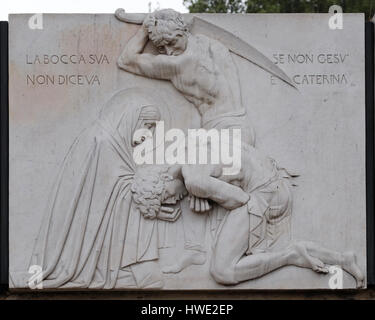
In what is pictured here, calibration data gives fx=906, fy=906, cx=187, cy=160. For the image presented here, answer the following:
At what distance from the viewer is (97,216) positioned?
8.93 meters

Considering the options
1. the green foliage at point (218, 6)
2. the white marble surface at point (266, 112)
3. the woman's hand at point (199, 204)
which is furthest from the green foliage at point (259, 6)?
the woman's hand at point (199, 204)

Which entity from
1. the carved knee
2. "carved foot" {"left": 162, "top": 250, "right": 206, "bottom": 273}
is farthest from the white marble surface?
the carved knee

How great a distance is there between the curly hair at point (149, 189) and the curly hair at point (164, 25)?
4.26ft

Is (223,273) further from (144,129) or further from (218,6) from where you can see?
(218,6)

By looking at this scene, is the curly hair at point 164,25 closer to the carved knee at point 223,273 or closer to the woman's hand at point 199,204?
the woman's hand at point 199,204

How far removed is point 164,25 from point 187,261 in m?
2.34

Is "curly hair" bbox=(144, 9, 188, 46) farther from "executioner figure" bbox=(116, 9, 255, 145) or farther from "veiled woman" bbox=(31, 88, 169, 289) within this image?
"veiled woman" bbox=(31, 88, 169, 289)

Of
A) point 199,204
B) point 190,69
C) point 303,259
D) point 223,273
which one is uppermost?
point 190,69

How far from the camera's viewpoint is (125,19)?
912cm

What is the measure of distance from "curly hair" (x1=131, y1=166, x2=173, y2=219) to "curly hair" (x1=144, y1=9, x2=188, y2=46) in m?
1.30

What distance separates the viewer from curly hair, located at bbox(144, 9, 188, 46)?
896cm

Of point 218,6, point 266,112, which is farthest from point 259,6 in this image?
point 266,112

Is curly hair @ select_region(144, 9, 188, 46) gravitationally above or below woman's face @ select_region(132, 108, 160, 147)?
above

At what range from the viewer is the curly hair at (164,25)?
29.4 feet
